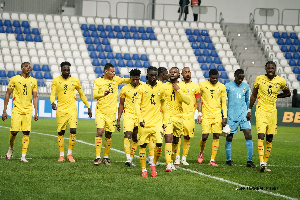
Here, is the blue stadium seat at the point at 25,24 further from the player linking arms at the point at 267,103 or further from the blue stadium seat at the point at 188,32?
the player linking arms at the point at 267,103

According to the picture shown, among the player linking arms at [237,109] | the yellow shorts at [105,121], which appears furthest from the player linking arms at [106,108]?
the player linking arms at [237,109]

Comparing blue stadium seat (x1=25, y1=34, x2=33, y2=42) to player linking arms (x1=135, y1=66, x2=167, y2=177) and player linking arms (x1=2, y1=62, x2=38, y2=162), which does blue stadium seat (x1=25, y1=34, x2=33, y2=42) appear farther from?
player linking arms (x1=135, y1=66, x2=167, y2=177)

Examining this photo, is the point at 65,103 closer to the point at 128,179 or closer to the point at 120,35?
the point at 128,179

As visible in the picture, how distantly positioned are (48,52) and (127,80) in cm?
1898

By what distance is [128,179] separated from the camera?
26.2 ft

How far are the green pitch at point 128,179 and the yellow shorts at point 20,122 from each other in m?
0.68

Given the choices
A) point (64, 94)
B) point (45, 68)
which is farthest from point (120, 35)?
point (64, 94)

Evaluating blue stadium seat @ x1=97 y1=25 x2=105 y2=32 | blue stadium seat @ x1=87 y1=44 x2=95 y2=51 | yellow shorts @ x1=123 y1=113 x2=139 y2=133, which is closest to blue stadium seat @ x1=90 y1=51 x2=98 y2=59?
blue stadium seat @ x1=87 y1=44 x2=95 y2=51

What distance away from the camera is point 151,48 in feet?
99.5

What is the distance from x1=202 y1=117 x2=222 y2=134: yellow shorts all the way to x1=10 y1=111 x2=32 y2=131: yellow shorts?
3827 millimetres

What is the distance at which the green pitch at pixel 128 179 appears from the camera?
22.3 feet

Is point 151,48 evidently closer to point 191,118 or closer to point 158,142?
point 191,118

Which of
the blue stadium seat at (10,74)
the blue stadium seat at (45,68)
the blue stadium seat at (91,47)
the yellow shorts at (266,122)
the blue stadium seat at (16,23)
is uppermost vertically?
the blue stadium seat at (16,23)

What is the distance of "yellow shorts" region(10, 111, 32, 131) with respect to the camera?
1019cm
